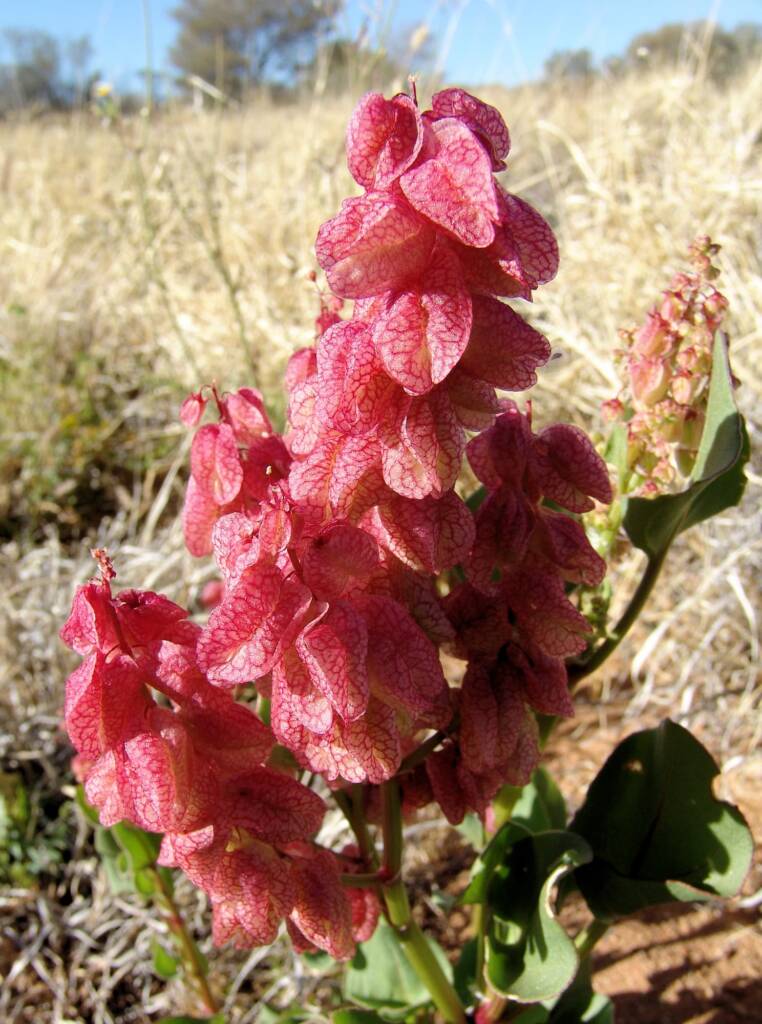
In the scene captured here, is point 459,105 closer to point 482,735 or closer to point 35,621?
point 482,735

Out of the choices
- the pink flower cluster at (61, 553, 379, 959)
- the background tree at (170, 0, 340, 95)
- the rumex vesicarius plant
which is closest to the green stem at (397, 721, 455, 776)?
the rumex vesicarius plant

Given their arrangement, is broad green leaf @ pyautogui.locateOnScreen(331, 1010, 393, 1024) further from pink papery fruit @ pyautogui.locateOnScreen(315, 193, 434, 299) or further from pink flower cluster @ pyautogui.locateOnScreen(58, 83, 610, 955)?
pink papery fruit @ pyautogui.locateOnScreen(315, 193, 434, 299)

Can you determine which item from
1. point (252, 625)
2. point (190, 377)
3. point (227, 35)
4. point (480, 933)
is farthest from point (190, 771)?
point (227, 35)

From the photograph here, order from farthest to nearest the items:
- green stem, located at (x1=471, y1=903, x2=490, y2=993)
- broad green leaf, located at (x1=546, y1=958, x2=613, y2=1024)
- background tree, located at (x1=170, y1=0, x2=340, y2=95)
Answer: background tree, located at (x1=170, y1=0, x2=340, y2=95) < broad green leaf, located at (x1=546, y1=958, x2=613, y2=1024) < green stem, located at (x1=471, y1=903, x2=490, y2=993)

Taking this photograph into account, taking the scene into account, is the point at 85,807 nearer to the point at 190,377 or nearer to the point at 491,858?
the point at 491,858

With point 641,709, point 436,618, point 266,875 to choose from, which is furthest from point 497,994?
point 641,709

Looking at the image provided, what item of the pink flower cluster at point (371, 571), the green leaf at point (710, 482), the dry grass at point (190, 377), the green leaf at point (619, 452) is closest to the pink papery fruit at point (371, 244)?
the pink flower cluster at point (371, 571)

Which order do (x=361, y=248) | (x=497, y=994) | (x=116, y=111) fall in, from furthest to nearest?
(x=116, y=111)
(x=497, y=994)
(x=361, y=248)
